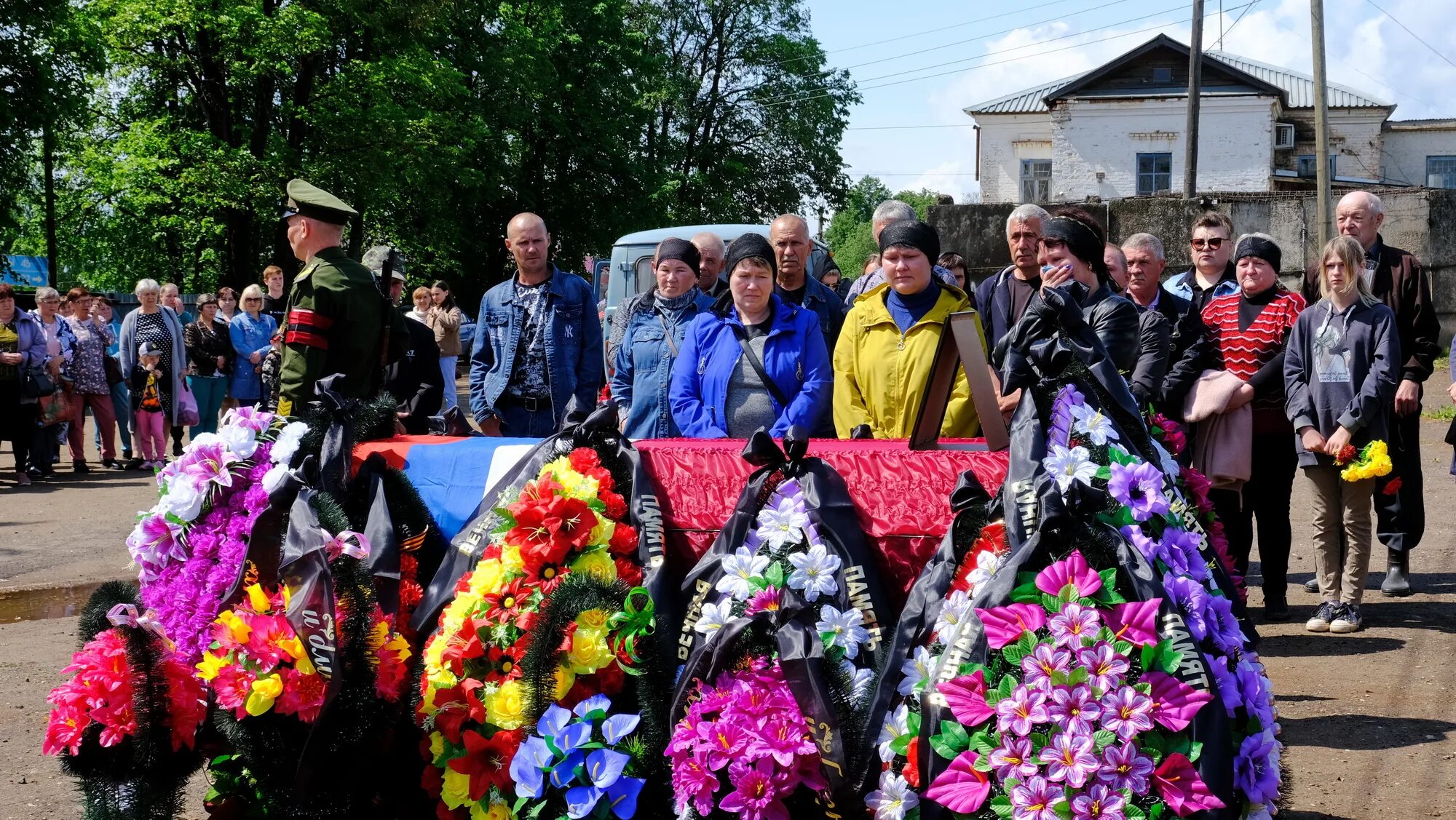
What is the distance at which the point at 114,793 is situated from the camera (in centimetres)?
378

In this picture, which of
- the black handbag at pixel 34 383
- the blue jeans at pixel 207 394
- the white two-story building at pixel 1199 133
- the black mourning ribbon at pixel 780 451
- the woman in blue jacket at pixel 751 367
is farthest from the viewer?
the white two-story building at pixel 1199 133

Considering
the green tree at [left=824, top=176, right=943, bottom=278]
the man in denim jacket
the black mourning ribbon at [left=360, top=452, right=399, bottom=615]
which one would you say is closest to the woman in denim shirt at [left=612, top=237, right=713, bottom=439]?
the man in denim jacket

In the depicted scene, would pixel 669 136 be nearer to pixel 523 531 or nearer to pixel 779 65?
pixel 779 65

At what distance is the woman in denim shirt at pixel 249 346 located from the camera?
1330 cm

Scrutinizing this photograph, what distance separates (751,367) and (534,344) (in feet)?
5.20

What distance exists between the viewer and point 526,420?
6.66m

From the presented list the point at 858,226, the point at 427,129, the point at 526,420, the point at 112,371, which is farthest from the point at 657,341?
the point at 858,226

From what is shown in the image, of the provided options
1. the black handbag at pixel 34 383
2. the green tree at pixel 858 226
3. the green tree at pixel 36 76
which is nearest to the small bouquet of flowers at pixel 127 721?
the black handbag at pixel 34 383

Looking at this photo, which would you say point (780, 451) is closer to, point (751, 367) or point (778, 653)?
point (778, 653)

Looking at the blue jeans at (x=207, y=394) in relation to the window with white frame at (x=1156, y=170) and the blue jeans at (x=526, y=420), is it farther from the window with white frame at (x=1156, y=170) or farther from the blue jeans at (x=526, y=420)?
the window with white frame at (x=1156, y=170)

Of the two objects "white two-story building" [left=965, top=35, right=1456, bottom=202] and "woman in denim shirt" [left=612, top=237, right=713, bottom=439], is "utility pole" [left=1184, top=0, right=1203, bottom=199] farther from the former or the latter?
"woman in denim shirt" [left=612, top=237, right=713, bottom=439]

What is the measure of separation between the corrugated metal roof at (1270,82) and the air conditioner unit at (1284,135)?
1.00m

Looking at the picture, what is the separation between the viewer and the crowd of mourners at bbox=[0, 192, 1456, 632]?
5297 millimetres

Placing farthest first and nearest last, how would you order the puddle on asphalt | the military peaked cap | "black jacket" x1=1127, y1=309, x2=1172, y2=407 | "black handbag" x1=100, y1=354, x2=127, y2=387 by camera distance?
"black handbag" x1=100, y1=354, x2=127, y2=387 → the puddle on asphalt → "black jacket" x1=1127, y1=309, x2=1172, y2=407 → the military peaked cap
